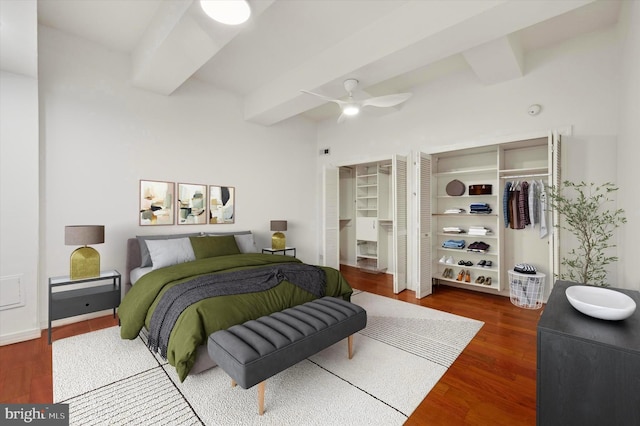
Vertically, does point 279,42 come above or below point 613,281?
above

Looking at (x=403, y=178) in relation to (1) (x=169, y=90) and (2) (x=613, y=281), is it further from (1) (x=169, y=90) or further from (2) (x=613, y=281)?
(1) (x=169, y=90)

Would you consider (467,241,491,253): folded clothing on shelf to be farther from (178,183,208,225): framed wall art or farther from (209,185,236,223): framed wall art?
(178,183,208,225): framed wall art

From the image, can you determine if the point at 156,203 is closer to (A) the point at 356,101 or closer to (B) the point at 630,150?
(A) the point at 356,101

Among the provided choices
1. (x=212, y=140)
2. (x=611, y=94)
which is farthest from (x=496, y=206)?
(x=212, y=140)

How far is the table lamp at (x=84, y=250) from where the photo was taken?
9.37ft

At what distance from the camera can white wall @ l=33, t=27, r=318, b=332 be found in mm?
3189

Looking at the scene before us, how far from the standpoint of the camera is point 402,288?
15.3 feet

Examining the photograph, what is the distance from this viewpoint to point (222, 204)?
15.3 ft

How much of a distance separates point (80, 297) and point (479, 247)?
496 centimetres

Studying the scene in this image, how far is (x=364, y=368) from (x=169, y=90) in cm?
404

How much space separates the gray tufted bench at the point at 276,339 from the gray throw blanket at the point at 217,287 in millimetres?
420

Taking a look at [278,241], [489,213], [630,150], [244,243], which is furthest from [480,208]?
[244,243]

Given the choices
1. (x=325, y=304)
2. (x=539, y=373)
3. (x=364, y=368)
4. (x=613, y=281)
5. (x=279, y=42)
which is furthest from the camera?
(x=279, y=42)

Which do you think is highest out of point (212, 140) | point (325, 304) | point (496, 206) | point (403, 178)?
point (212, 140)
